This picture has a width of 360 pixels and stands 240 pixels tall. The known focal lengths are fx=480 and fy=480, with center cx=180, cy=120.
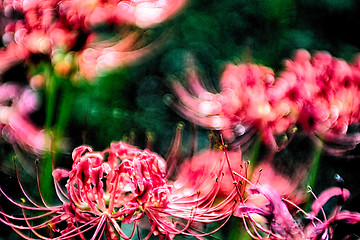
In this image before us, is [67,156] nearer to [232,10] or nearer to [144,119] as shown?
[144,119]

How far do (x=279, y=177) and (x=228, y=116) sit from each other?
10.0 inches

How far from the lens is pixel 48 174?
35.2 inches

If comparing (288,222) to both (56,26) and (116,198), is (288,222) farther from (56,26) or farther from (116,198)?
(56,26)

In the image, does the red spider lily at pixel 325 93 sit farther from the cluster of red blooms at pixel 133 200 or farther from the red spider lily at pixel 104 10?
the red spider lily at pixel 104 10

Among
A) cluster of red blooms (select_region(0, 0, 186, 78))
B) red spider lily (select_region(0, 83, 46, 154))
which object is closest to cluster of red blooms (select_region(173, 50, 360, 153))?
cluster of red blooms (select_region(0, 0, 186, 78))

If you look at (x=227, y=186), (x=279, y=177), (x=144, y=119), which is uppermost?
(x=227, y=186)

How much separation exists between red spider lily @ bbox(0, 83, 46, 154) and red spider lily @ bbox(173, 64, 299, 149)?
38 centimetres

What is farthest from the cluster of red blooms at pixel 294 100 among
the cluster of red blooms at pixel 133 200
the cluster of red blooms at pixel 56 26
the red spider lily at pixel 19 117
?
the red spider lily at pixel 19 117

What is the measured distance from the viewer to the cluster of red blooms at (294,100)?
0.93 metres

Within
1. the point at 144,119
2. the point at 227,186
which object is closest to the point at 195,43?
the point at 144,119

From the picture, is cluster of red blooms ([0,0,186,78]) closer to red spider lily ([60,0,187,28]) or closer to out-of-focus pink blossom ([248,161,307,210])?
red spider lily ([60,0,187,28])

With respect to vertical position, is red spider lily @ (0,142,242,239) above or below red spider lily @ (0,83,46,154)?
above

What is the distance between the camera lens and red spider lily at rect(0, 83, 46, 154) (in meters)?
1.08

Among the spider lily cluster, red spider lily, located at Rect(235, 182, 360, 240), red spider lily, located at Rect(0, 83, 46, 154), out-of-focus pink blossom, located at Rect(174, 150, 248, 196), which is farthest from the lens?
red spider lily, located at Rect(0, 83, 46, 154)
